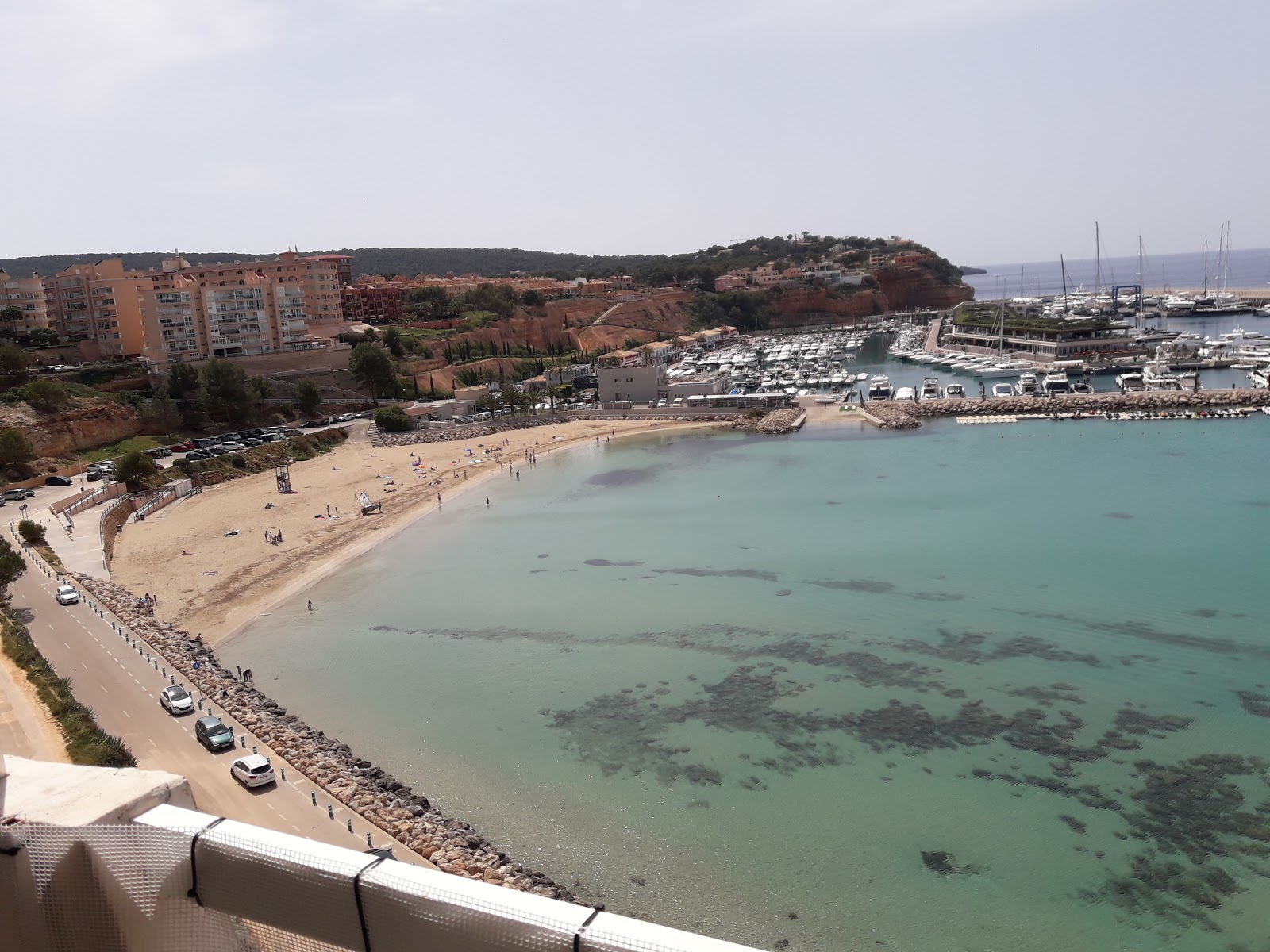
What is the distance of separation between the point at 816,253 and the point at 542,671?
122 metres

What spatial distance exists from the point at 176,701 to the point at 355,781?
3.57 meters

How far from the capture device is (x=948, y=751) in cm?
1291

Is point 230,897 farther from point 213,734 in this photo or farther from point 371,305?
point 371,305

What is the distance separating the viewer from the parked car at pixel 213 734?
12570 millimetres

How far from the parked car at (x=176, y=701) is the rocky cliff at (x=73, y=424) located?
22.7 meters

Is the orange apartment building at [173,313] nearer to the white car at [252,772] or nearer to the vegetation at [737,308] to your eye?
the white car at [252,772]

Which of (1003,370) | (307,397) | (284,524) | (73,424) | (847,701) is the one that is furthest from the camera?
(1003,370)

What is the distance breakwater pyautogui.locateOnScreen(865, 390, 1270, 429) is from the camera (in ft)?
135

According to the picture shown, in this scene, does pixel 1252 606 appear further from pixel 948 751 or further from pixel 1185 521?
pixel 948 751

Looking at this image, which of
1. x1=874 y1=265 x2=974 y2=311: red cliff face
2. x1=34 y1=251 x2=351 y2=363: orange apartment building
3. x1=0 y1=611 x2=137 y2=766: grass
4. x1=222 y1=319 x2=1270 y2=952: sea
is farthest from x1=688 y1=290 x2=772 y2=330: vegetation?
x1=0 y1=611 x2=137 y2=766: grass

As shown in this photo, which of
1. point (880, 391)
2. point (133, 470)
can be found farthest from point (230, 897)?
point (880, 391)

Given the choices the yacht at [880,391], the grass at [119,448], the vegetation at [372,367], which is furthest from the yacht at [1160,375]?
the grass at [119,448]

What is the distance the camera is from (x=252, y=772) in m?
11.6

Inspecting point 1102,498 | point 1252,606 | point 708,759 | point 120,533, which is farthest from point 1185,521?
point 120,533
